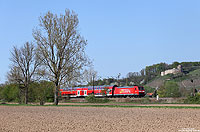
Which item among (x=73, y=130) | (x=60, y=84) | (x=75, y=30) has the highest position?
(x=75, y=30)

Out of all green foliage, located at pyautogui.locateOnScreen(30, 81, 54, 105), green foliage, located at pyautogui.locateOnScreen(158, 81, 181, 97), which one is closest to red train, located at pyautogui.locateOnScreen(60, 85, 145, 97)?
green foliage, located at pyautogui.locateOnScreen(30, 81, 54, 105)

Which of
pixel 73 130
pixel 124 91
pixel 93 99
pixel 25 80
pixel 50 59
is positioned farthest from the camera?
pixel 124 91

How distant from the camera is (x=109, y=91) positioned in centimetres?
8012

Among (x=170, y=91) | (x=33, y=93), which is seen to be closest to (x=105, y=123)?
(x=33, y=93)

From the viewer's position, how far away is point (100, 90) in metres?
80.4

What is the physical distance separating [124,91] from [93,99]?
14.3 m

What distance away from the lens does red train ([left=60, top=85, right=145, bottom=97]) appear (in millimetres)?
75463

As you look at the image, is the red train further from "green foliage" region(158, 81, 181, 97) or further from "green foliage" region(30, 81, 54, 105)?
"green foliage" region(158, 81, 181, 97)

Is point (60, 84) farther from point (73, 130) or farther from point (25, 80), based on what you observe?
point (73, 130)

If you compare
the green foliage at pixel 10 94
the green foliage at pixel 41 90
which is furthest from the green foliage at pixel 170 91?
the green foliage at pixel 41 90

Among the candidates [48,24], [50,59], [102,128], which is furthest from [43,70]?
[102,128]

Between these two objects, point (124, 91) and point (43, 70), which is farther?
point (124, 91)

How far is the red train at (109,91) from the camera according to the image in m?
75.5

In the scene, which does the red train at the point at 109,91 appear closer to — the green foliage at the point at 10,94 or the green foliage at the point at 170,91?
the green foliage at the point at 10,94
